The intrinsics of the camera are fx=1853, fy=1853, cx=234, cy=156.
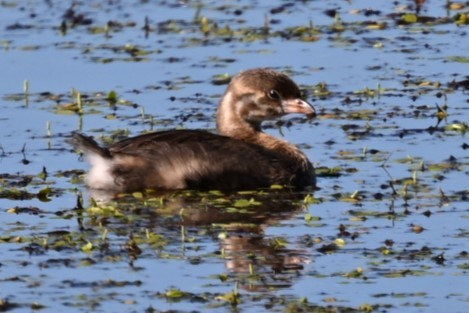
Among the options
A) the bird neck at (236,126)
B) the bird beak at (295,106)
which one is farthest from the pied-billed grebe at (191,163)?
the bird beak at (295,106)

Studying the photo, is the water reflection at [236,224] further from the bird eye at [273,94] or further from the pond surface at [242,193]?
the bird eye at [273,94]

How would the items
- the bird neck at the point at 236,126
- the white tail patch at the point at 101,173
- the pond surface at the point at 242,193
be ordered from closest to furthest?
1. the pond surface at the point at 242,193
2. the white tail patch at the point at 101,173
3. the bird neck at the point at 236,126

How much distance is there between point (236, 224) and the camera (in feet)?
44.3

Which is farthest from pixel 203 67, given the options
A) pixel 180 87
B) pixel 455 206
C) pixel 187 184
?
pixel 455 206

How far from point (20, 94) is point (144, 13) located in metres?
4.66

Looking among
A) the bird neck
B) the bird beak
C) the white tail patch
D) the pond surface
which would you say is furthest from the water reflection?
the bird beak

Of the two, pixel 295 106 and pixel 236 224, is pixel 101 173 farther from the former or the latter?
pixel 295 106

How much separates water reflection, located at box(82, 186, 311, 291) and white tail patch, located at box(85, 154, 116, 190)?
12 centimetres

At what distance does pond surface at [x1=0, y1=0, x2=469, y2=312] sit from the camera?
11.6 meters

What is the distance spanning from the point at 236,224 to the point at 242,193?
4.61 ft

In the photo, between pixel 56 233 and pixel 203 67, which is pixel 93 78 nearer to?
pixel 203 67

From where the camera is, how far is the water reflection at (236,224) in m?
12.0

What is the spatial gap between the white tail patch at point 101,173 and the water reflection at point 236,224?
4.9 inches

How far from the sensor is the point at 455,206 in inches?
547
